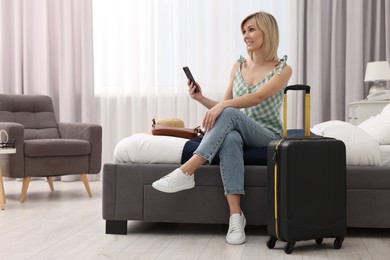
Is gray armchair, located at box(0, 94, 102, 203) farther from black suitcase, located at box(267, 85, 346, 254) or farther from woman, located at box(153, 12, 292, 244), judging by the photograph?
black suitcase, located at box(267, 85, 346, 254)

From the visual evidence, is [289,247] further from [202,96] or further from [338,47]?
[338,47]

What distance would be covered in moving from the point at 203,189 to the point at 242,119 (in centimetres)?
38

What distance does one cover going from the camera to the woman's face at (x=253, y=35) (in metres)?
2.58

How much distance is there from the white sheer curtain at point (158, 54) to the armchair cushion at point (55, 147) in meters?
1.27

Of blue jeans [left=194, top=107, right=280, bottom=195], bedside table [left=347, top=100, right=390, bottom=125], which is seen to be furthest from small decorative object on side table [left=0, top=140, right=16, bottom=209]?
bedside table [left=347, top=100, right=390, bottom=125]

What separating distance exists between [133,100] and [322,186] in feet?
10.5

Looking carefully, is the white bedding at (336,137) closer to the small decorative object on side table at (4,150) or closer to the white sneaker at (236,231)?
the white sneaker at (236,231)

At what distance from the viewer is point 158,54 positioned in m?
5.16

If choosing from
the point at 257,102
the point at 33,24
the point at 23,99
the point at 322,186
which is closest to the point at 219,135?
the point at 257,102

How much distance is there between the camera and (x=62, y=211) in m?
3.30

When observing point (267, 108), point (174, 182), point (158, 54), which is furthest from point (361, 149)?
point (158, 54)

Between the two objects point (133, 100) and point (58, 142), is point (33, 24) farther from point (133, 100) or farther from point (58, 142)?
point (58, 142)

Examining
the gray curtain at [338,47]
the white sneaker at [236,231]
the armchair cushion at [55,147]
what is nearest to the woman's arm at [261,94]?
the white sneaker at [236,231]

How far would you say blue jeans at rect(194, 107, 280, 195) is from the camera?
2.38 metres
